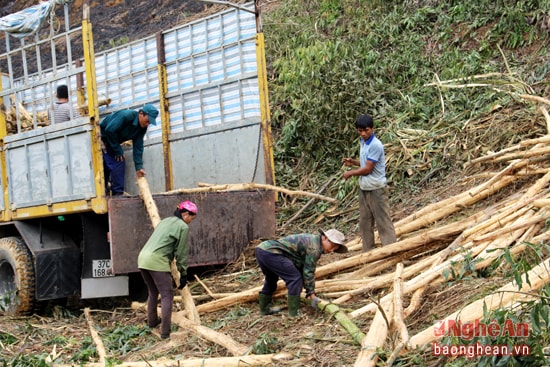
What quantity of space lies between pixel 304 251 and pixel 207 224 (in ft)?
5.92

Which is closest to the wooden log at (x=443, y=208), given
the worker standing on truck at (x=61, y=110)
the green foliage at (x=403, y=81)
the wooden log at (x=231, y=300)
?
the green foliage at (x=403, y=81)

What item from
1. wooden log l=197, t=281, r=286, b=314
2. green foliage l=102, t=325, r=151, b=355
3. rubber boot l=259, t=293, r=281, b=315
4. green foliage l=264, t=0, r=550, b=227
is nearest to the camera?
green foliage l=102, t=325, r=151, b=355

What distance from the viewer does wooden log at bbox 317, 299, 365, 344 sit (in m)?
5.63

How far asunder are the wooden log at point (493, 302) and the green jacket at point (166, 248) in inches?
96.0

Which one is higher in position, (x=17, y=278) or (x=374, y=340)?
(x=17, y=278)

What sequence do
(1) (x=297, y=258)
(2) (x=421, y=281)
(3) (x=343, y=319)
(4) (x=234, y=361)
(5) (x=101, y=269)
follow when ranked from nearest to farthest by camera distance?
(4) (x=234, y=361), (3) (x=343, y=319), (2) (x=421, y=281), (1) (x=297, y=258), (5) (x=101, y=269)

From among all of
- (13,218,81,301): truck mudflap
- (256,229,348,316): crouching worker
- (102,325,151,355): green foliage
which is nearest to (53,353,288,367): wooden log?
(102,325,151,355): green foliage

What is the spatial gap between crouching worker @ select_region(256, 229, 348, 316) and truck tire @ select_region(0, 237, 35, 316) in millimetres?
3053

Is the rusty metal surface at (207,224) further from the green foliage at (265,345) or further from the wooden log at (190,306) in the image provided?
the green foliage at (265,345)

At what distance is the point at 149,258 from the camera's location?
666 centimetres

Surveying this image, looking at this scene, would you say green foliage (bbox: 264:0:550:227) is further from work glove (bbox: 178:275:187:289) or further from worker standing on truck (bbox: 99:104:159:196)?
work glove (bbox: 178:275:187:289)

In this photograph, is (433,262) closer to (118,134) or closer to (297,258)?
(297,258)

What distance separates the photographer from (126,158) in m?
9.34

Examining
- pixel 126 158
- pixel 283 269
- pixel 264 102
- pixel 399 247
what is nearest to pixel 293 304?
pixel 283 269
